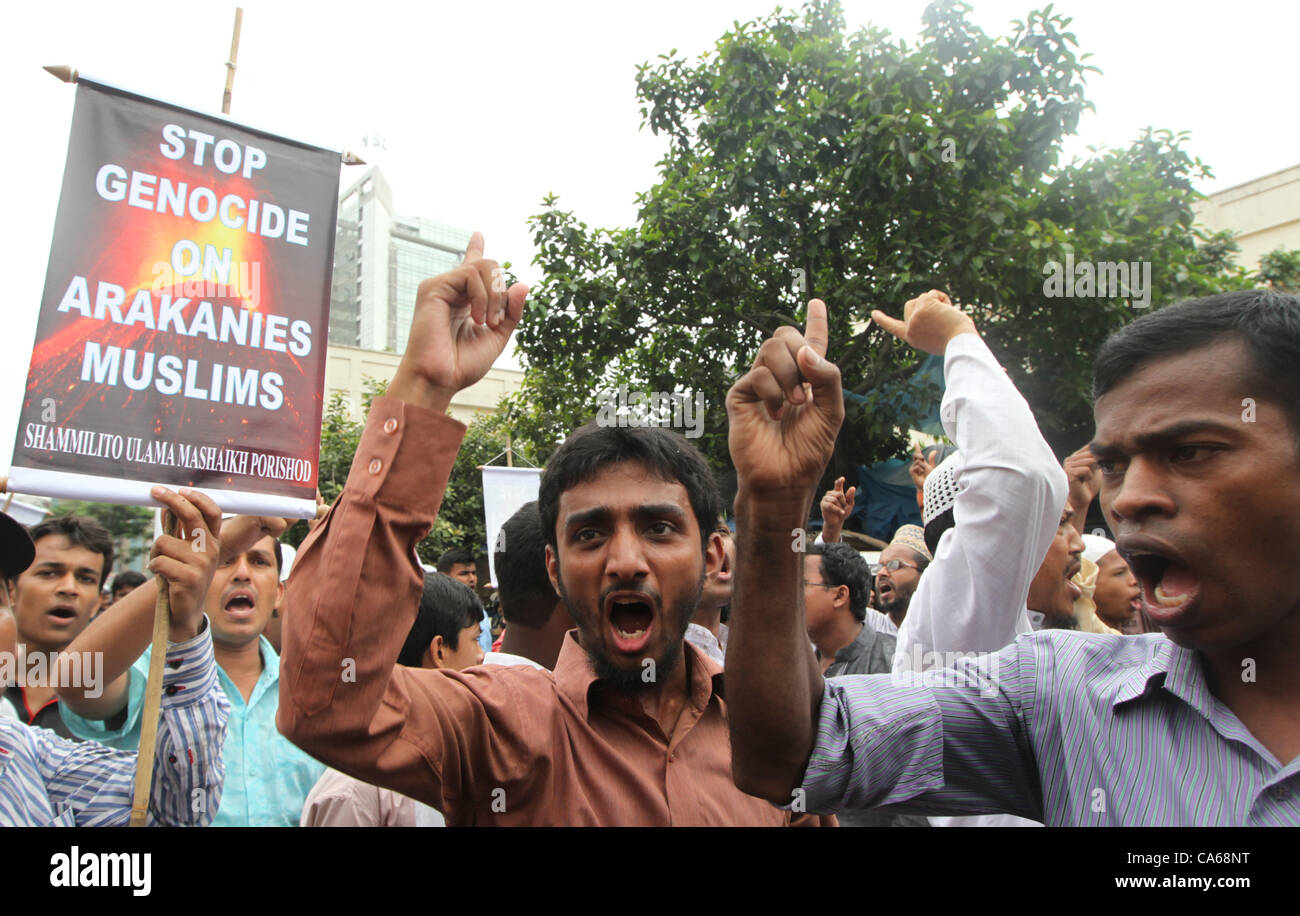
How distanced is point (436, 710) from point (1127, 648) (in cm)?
119

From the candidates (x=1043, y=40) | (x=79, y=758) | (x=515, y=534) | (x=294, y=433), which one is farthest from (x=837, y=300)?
(x=79, y=758)

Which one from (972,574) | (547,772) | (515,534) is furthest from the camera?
(515,534)

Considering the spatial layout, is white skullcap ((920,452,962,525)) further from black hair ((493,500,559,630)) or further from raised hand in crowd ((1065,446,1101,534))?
black hair ((493,500,559,630))

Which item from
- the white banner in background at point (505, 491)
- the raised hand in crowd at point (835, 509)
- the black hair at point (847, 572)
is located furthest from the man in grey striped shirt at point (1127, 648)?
the white banner in background at point (505, 491)

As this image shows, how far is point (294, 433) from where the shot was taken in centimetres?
259

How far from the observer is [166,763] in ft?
7.50

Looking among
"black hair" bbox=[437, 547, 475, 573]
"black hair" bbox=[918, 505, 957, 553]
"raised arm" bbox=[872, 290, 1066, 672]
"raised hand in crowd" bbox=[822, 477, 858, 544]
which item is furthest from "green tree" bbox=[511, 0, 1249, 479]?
"raised arm" bbox=[872, 290, 1066, 672]

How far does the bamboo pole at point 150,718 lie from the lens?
205 cm

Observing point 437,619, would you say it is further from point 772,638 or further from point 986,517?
point 772,638

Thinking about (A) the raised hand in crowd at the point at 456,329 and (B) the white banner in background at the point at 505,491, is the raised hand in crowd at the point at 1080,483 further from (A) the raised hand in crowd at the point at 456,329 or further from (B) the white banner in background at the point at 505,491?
(B) the white banner in background at the point at 505,491

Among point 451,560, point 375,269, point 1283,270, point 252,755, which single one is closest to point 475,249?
point 252,755

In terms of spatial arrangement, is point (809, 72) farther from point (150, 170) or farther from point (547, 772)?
point (547, 772)
